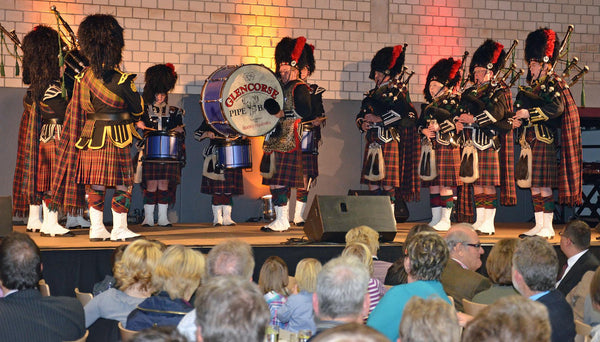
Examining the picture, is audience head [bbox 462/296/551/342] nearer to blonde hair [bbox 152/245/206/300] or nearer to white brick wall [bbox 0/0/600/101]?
blonde hair [bbox 152/245/206/300]

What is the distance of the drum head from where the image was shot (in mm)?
6328

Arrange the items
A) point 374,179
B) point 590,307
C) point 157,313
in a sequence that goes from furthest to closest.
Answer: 1. point 374,179
2. point 590,307
3. point 157,313

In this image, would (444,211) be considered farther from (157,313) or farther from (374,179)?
(157,313)

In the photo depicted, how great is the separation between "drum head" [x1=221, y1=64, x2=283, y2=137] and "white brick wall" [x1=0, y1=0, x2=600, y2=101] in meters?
2.09

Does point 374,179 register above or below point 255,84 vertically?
below

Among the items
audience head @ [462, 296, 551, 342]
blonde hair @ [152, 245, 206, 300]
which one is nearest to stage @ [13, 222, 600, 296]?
blonde hair @ [152, 245, 206, 300]

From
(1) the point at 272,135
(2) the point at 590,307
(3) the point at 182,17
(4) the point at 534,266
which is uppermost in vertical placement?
(3) the point at 182,17

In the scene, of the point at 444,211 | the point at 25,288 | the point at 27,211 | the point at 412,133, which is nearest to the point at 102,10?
the point at 27,211

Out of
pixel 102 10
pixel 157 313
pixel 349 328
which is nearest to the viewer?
pixel 349 328

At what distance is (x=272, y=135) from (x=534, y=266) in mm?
4282

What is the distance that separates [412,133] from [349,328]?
6.69 m

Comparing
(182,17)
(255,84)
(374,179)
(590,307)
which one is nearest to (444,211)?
(374,179)

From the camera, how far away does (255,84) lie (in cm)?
650

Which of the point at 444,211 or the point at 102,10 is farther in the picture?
the point at 102,10
